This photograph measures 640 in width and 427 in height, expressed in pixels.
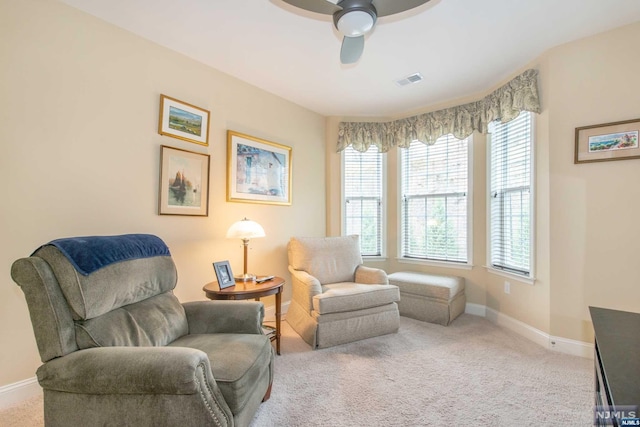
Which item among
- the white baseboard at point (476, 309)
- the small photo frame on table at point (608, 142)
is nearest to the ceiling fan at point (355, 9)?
the small photo frame on table at point (608, 142)

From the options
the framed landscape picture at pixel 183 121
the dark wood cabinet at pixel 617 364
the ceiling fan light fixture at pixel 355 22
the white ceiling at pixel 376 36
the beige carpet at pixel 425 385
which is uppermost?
the white ceiling at pixel 376 36

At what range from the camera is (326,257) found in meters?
3.28

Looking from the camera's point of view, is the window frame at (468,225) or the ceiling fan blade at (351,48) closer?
the ceiling fan blade at (351,48)

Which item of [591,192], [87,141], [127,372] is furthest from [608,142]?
[87,141]

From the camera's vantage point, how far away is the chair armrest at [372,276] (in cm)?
313

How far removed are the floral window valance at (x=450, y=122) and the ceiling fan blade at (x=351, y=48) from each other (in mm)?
1815

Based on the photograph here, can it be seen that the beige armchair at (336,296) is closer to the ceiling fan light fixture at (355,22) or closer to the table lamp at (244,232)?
the table lamp at (244,232)

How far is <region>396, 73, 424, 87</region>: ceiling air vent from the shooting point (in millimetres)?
2992

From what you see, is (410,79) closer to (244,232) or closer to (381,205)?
(381,205)

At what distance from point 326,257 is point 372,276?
54 centimetres

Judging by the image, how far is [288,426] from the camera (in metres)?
1.65

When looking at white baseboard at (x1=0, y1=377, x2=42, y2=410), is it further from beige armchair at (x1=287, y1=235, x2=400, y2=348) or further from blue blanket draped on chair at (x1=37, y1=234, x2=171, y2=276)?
beige armchair at (x1=287, y1=235, x2=400, y2=348)

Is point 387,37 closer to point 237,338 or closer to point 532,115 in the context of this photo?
point 532,115

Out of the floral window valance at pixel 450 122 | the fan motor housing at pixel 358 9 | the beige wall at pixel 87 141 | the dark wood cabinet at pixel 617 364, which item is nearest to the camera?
the dark wood cabinet at pixel 617 364
